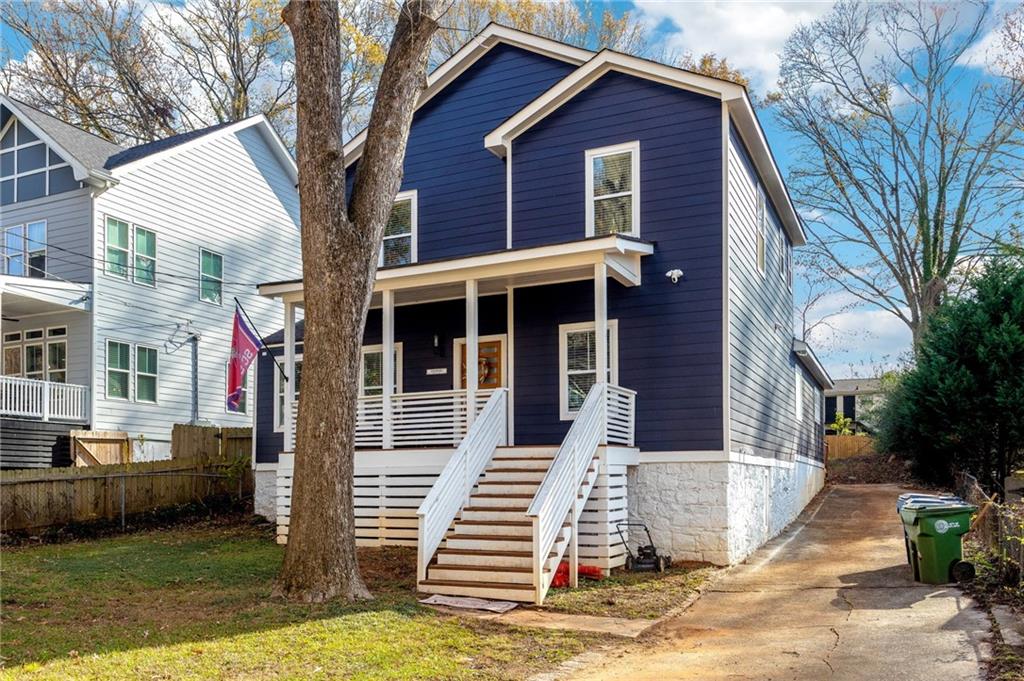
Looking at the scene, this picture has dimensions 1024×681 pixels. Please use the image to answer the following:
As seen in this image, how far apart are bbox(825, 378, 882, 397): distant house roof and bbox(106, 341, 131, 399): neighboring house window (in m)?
34.7

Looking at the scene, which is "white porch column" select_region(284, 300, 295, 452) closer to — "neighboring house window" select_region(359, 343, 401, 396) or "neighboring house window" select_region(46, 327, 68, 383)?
"neighboring house window" select_region(359, 343, 401, 396)

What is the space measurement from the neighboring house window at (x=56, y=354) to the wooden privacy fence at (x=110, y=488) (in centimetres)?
492

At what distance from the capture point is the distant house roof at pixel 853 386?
4638cm

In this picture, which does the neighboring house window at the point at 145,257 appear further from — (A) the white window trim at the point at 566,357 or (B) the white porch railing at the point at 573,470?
(B) the white porch railing at the point at 573,470

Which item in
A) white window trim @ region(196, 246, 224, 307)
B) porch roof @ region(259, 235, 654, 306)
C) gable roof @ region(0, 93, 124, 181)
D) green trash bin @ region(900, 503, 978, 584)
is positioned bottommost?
green trash bin @ region(900, 503, 978, 584)

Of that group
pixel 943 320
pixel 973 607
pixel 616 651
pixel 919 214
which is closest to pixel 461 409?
pixel 616 651

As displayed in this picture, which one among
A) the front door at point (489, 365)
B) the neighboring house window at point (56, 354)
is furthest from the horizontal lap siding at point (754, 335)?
the neighboring house window at point (56, 354)

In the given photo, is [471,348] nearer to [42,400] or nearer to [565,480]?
[565,480]

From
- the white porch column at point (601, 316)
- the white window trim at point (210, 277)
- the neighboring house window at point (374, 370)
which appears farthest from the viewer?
the white window trim at point (210, 277)

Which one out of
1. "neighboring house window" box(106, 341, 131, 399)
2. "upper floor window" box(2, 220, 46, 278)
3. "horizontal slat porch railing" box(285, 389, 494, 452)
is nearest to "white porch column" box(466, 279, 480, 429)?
"horizontal slat porch railing" box(285, 389, 494, 452)

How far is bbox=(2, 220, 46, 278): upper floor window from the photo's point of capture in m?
21.5

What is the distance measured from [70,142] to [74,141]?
0.97 feet

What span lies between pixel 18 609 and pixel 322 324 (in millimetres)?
4153

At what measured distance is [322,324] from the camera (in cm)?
1020
